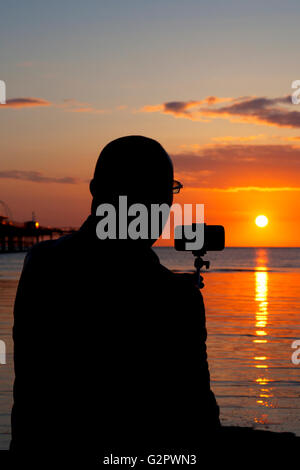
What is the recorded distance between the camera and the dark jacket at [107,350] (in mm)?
1614

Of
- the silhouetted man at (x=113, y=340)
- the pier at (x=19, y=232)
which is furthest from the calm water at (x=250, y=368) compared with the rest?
the pier at (x=19, y=232)

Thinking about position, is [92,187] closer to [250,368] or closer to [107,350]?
[107,350]

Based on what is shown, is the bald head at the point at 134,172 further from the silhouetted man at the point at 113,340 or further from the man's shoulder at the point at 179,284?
the man's shoulder at the point at 179,284

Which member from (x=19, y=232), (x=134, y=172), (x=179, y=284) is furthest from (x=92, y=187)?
(x=19, y=232)

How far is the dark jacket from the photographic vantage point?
1614mm

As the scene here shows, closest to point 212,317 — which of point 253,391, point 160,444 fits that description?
point 253,391

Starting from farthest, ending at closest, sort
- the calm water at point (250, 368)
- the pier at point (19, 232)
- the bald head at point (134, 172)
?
the pier at point (19, 232) → the calm water at point (250, 368) → the bald head at point (134, 172)

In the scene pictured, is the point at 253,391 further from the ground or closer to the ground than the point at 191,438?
closer to the ground

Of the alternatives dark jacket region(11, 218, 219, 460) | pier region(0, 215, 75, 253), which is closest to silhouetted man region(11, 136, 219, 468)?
dark jacket region(11, 218, 219, 460)

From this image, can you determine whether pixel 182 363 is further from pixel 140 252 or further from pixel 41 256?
pixel 41 256

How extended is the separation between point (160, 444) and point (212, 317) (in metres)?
17.0

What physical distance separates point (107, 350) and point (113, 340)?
0.03m

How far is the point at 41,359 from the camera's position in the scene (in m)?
1.63
